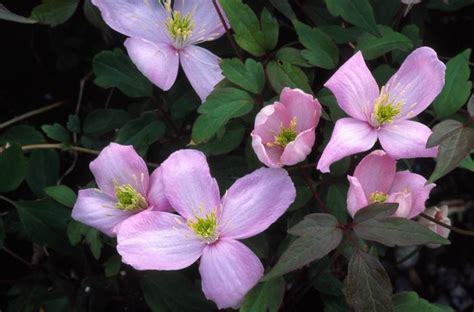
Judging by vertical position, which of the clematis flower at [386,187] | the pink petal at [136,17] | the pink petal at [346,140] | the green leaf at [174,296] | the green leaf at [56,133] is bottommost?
the green leaf at [174,296]

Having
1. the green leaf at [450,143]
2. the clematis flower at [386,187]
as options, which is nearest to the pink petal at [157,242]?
the clematis flower at [386,187]

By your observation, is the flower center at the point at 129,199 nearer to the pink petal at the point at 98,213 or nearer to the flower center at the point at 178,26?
the pink petal at the point at 98,213

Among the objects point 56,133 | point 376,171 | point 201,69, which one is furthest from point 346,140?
point 56,133

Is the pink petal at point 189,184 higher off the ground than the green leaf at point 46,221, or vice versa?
the pink petal at point 189,184

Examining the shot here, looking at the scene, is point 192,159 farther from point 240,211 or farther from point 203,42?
point 203,42

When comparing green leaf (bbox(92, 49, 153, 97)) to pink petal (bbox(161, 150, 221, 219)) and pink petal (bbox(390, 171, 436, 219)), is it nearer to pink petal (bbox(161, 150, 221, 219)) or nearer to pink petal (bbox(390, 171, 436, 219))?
pink petal (bbox(161, 150, 221, 219))

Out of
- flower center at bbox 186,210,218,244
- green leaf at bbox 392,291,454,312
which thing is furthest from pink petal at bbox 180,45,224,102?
green leaf at bbox 392,291,454,312
